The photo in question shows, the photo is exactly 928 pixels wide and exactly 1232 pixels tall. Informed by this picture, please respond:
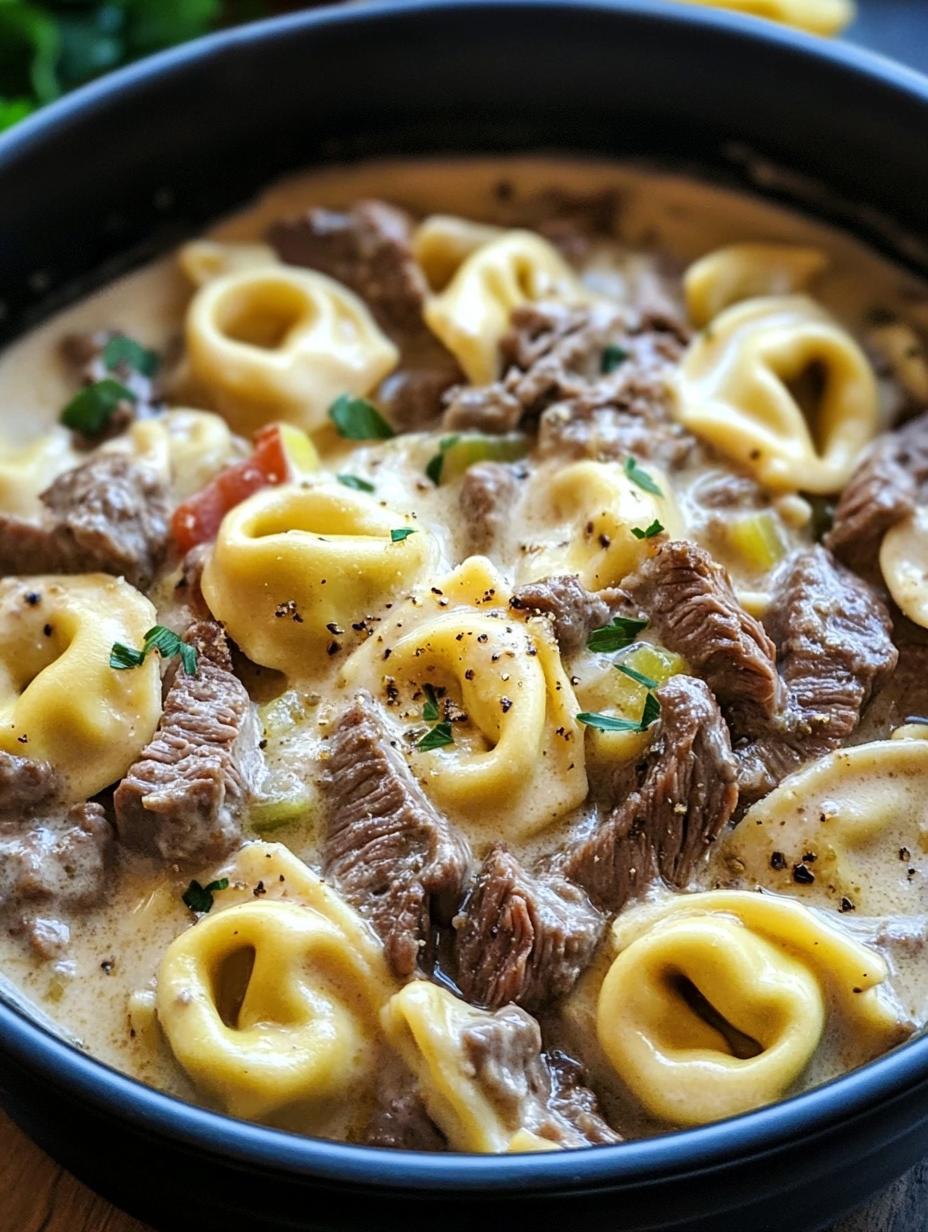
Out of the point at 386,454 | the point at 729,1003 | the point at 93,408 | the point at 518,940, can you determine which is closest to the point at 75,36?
the point at 93,408

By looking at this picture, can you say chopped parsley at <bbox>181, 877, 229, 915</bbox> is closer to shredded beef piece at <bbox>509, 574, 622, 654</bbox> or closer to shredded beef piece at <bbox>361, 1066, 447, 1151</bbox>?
shredded beef piece at <bbox>361, 1066, 447, 1151</bbox>

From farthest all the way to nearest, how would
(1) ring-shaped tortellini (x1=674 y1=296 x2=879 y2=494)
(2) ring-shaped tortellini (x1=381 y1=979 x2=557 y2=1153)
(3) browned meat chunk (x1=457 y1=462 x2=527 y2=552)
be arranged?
(1) ring-shaped tortellini (x1=674 y1=296 x2=879 y2=494)
(3) browned meat chunk (x1=457 y1=462 x2=527 y2=552)
(2) ring-shaped tortellini (x1=381 y1=979 x2=557 y2=1153)

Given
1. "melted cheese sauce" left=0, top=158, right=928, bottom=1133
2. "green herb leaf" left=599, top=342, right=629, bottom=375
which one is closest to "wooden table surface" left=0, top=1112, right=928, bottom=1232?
"melted cheese sauce" left=0, top=158, right=928, bottom=1133

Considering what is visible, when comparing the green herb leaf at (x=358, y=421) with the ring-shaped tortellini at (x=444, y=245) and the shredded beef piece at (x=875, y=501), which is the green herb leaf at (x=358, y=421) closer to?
the ring-shaped tortellini at (x=444, y=245)

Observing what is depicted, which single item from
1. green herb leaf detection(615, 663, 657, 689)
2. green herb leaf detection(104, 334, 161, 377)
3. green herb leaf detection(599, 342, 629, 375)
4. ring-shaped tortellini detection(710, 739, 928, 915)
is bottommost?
green herb leaf detection(104, 334, 161, 377)

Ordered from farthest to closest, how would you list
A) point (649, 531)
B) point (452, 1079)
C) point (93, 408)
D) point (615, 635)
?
1. point (93, 408)
2. point (649, 531)
3. point (615, 635)
4. point (452, 1079)

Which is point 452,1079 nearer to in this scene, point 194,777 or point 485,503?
point 194,777

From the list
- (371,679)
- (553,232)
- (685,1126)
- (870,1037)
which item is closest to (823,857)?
(870,1037)

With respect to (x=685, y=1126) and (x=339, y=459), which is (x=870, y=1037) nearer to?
(x=685, y=1126)
